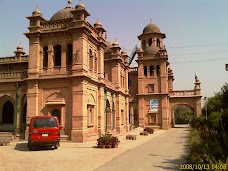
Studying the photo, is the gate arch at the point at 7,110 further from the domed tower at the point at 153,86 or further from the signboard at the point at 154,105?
the signboard at the point at 154,105

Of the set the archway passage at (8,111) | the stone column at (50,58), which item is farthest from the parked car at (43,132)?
the archway passage at (8,111)

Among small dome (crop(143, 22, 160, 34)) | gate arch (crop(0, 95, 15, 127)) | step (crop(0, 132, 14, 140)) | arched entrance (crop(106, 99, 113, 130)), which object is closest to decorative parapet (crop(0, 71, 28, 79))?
Result: gate arch (crop(0, 95, 15, 127))

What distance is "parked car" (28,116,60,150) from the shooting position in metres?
15.0

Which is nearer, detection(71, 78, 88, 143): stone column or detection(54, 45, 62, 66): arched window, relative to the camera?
detection(71, 78, 88, 143): stone column

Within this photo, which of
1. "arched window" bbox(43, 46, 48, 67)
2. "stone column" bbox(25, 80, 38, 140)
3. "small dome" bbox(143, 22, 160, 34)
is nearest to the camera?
"stone column" bbox(25, 80, 38, 140)

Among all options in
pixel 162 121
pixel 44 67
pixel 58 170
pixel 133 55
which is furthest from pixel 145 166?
pixel 133 55

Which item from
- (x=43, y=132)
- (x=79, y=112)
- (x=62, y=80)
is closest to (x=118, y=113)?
(x=79, y=112)

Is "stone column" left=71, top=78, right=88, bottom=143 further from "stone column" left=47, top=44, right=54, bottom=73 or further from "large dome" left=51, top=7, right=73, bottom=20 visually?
"large dome" left=51, top=7, right=73, bottom=20

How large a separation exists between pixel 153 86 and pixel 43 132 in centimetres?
3194

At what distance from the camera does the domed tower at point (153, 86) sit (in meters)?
43.5

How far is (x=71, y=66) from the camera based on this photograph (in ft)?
70.5

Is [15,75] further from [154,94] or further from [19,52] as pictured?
[154,94]

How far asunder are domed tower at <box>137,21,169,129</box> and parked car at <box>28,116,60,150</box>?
29929 mm

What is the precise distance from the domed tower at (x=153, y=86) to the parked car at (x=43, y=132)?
29929 millimetres
